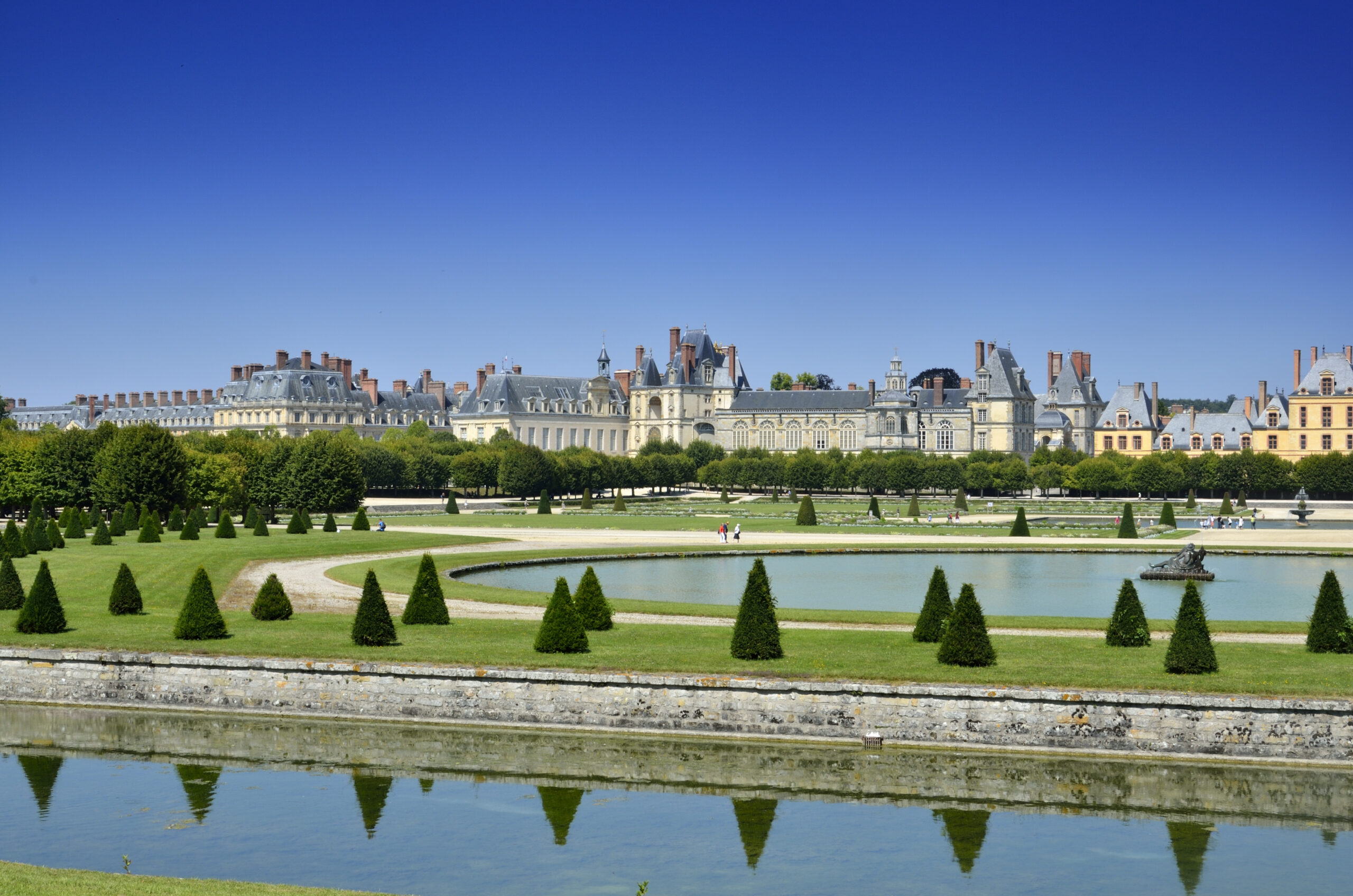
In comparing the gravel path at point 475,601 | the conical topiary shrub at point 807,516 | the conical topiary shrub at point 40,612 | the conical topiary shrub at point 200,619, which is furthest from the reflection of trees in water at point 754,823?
the conical topiary shrub at point 807,516

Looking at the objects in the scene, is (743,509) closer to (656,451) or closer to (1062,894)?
(656,451)

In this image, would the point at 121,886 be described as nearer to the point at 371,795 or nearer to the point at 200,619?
the point at 371,795

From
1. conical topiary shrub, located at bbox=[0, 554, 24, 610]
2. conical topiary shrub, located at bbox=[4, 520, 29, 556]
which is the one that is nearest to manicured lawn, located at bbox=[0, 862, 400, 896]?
conical topiary shrub, located at bbox=[0, 554, 24, 610]

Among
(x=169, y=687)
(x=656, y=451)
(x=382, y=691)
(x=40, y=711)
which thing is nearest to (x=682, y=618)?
(x=382, y=691)

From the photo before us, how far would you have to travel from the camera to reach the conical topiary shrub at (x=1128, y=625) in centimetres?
1955

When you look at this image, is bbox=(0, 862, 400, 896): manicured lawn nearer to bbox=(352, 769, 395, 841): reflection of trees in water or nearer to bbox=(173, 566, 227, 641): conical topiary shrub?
bbox=(352, 769, 395, 841): reflection of trees in water

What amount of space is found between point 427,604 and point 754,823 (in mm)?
9109

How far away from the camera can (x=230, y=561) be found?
3108 centimetres

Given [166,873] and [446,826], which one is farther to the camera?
[446,826]

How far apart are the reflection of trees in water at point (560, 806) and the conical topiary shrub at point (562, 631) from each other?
3.63m

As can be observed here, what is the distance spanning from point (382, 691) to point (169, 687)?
9.78ft

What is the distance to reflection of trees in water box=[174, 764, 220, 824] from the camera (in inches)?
569

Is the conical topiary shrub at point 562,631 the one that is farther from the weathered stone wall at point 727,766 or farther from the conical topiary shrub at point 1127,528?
the conical topiary shrub at point 1127,528

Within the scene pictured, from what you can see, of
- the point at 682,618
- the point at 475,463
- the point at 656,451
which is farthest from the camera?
the point at 656,451
